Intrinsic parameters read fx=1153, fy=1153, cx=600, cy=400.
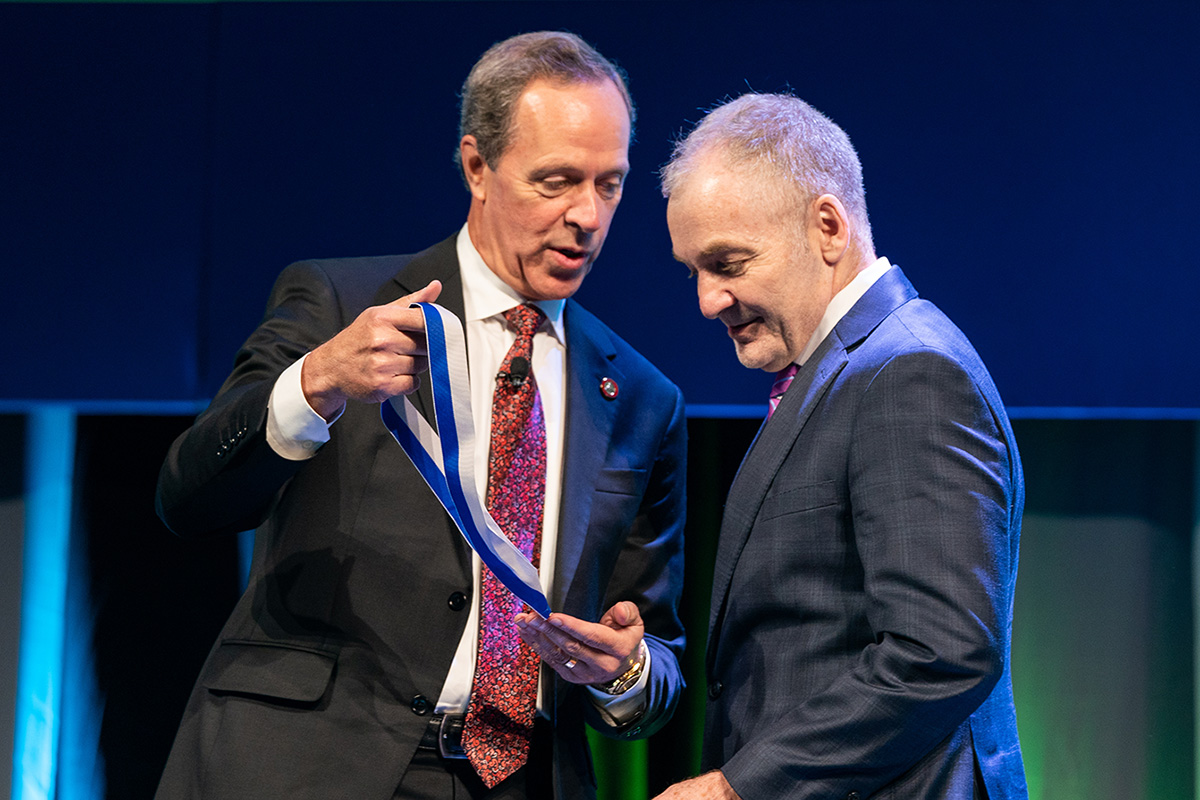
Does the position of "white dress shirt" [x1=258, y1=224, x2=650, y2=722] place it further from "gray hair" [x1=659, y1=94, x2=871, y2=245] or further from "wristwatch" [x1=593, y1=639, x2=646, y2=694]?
"gray hair" [x1=659, y1=94, x2=871, y2=245]

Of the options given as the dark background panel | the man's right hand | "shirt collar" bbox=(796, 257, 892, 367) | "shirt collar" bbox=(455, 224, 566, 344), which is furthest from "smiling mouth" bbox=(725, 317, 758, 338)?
the dark background panel

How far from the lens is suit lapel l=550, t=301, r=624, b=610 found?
A: 1.98 metres

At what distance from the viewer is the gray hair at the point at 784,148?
1.76 meters

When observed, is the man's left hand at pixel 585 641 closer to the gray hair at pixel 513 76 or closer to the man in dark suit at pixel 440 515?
the man in dark suit at pixel 440 515

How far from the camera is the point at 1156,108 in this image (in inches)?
109

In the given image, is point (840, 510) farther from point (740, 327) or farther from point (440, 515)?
point (440, 515)

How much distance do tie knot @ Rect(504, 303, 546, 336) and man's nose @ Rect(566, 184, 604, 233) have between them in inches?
7.1

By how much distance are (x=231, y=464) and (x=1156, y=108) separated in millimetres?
2293

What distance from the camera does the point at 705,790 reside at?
1.52 meters

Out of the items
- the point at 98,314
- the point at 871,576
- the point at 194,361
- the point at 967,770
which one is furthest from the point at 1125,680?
the point at 98,314

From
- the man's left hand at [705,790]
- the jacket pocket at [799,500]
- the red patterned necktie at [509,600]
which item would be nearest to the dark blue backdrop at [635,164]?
the red patterned necktie at [509,600]

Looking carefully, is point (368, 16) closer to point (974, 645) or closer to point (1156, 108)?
point (1156, 108)

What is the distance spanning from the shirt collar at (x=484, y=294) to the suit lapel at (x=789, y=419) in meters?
0.58

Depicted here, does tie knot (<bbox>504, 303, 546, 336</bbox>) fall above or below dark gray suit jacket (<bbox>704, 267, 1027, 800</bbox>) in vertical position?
above
